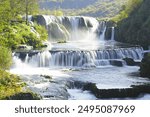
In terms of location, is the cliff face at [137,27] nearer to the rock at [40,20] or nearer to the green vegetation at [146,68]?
the rock at [40,20]

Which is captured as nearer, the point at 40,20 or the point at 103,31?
the point at 40,20

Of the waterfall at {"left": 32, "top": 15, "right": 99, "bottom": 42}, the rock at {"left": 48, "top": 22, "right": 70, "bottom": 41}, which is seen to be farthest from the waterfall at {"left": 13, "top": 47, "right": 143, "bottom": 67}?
the waterfall at {"left": 32, "top": 15, "right": 99, "bottom": 42}

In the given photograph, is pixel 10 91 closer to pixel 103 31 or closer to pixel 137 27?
pixel 137 27

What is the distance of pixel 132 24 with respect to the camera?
6525 centimetres

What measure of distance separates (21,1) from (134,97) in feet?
144

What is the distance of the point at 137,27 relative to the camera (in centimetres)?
6406

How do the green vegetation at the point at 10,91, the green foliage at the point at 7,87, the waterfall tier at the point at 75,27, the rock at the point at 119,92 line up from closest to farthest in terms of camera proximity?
1. the green vegetation at the point at 10,91
2. the green foliage at the point at 7,87
3. the rock at the point at 119,92
4. the waterfall tier at the point at 75,27

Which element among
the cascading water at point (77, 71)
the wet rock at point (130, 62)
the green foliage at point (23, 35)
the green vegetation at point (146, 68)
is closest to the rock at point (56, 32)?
the cascading water at point (77, 71)

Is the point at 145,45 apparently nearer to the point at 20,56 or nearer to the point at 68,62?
the point at 68,62

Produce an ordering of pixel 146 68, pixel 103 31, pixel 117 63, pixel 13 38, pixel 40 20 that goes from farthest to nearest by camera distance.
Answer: pixel 103 31 < pixel 40 20 < pixel 13 38 < pixel 117 63 < pixel 146 68

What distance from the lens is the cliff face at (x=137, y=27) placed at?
60.4 m

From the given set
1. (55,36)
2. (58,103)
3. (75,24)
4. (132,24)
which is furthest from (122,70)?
(75,24)

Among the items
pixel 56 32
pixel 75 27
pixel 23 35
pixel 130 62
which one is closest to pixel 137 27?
pixel 130 62

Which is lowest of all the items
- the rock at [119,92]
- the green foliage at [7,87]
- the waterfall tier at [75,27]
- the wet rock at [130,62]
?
the rock at [119,92]
